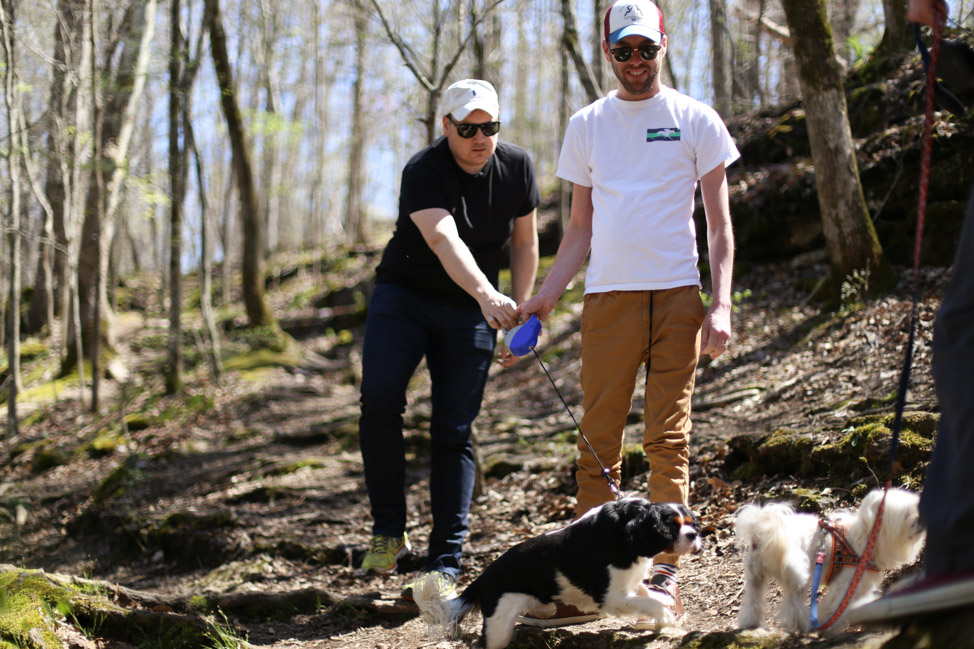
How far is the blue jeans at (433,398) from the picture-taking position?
389 cm

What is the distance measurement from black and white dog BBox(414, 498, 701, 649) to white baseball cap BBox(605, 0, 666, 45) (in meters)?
1.91

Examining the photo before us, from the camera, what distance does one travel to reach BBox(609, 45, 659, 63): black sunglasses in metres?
3.14

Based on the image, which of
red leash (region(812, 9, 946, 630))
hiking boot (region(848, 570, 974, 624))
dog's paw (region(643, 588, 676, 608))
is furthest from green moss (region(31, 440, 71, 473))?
hiking boot (region(848, 570, 974, 624))

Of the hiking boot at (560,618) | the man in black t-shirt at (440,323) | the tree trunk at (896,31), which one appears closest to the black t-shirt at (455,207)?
the man in black t-shirt at (440,323)

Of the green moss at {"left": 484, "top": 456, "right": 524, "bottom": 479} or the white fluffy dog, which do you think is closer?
the white fluffy dog

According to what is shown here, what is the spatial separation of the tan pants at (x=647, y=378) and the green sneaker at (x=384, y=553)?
47.3 inches

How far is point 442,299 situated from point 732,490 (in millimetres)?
2136

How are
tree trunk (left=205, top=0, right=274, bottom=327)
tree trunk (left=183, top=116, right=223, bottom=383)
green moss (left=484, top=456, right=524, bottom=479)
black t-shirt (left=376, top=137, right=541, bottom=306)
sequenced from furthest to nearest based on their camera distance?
1. tree trunk (left=205, top=0, right=274, bottom=327)
2. tree trunk (left=183, top=116, right=223, bottom=383)
3. green moss (left=484, top=456, right=524, bottom=479)
4. black t-shirt (left=376, top=137, right=541, bottom=306)

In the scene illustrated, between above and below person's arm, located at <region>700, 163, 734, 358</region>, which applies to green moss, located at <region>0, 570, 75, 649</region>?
below

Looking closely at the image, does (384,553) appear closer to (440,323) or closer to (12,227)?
(440,323)

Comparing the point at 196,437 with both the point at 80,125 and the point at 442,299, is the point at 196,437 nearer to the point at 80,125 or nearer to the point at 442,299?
the point at 80,125

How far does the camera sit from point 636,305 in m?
3.22

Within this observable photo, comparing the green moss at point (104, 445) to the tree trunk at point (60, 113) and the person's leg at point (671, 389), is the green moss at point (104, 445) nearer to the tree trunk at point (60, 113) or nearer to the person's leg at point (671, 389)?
the tree trunk at point (60, 113)

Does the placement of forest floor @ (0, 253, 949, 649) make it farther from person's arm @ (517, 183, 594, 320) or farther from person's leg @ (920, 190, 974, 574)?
person's arm @ (517, 183, 594, 320)
